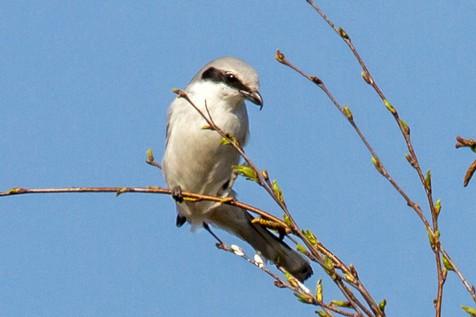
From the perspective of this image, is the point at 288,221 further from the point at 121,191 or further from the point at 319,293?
the point at 121,191

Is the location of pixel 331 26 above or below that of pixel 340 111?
above

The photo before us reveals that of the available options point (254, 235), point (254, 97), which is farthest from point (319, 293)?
point (254, 235)

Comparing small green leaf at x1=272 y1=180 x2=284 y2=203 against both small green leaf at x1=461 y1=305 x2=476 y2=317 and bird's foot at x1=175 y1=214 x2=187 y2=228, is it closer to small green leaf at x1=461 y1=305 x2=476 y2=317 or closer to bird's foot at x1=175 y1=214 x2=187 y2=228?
small green leaf at x1=461 y1=305 x2=476 y2=317

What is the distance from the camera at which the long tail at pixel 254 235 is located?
5.26 m

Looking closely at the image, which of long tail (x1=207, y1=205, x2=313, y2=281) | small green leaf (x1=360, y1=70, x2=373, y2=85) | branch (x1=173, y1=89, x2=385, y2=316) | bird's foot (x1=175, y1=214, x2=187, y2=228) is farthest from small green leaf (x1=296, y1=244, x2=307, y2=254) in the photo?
bird's foot (x1=175, y1=214, x2=187, y2=228)

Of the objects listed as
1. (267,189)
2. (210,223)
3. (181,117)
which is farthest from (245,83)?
(267,189)

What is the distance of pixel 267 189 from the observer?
261 centimetres

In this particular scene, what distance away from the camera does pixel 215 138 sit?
5.14 metres

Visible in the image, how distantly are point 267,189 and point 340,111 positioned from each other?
31 centimetres

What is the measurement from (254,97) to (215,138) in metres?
0.44

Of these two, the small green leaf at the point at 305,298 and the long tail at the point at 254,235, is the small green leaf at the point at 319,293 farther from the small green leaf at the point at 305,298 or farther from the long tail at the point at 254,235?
the long tail at the point at 254,235

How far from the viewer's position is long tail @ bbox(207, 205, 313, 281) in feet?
17.3

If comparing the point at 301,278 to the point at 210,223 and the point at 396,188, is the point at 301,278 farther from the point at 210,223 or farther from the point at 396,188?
the point at 396,188

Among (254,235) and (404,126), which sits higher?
(254,235)
